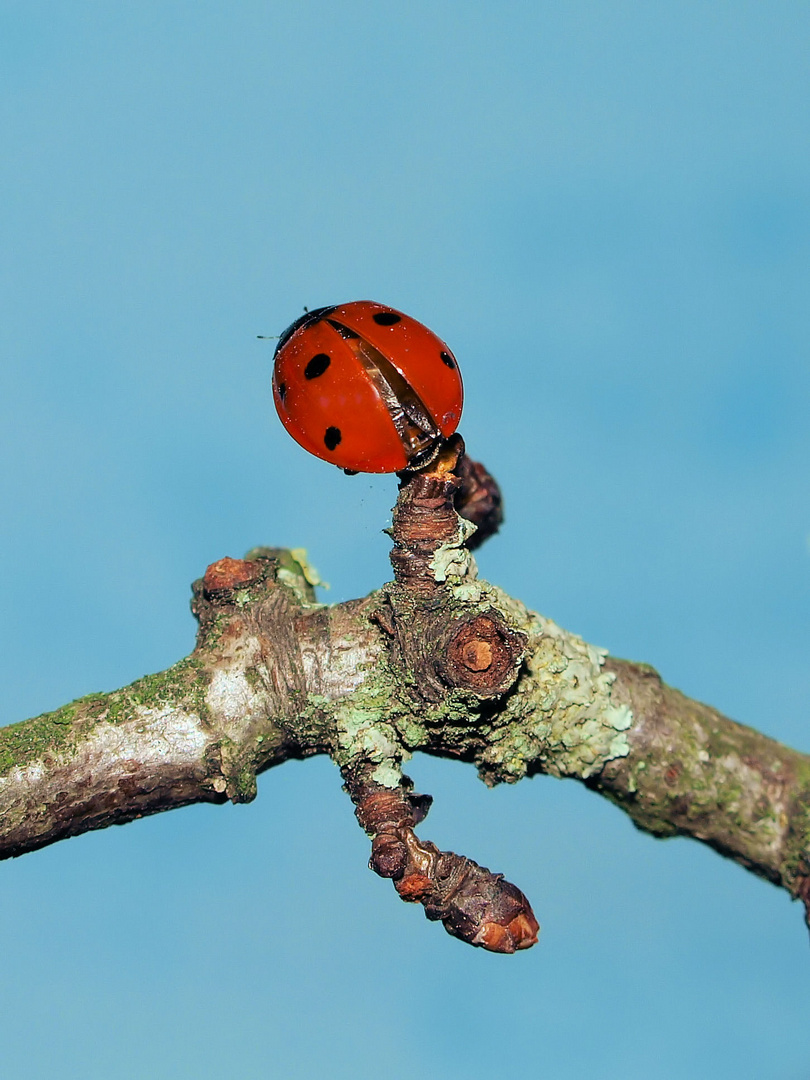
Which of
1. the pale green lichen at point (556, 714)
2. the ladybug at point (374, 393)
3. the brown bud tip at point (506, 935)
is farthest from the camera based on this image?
the pale green lichen at point (556, 714)

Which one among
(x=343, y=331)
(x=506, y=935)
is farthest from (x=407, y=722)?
(x=343, y=331)

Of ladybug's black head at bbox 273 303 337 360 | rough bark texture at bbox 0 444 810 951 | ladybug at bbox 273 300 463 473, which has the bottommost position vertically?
rough bark texture at bbox 0 444 810 951

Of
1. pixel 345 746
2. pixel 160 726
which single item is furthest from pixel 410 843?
pixel 160 726

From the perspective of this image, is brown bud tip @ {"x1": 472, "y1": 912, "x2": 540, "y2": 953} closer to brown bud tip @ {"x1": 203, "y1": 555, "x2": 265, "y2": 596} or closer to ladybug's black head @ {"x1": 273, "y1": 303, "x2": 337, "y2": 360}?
brown bud tip @ {"x1": 203, "y1": 555, "x2": 265, "y2": 596}

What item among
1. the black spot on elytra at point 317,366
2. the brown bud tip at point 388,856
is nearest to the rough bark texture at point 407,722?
the brown bud tip at point 388,856

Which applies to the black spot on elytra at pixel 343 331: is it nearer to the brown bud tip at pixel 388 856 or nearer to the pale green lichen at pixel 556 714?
the pale green lichen at pixel 556 714

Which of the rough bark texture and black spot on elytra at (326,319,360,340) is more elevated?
black spot on elytra at (326,319,360,340)

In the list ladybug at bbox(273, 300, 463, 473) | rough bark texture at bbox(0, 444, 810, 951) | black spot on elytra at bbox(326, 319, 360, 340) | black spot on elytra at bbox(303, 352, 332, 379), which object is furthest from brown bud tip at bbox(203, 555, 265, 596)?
black spot on elytra at bbox(326, 319, 360, 340)
